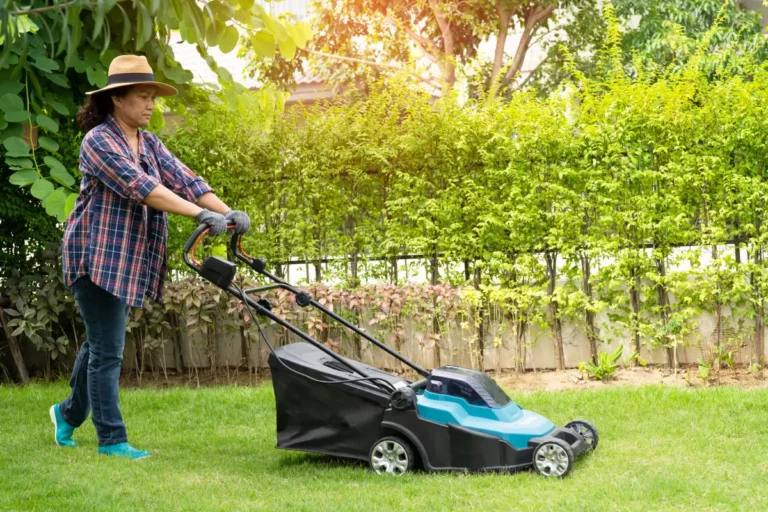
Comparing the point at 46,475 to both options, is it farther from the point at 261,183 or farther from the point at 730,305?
the point at 730,305

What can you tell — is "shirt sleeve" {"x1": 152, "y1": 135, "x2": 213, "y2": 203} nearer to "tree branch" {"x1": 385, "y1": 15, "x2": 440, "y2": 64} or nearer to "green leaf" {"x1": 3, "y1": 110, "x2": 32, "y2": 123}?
"green leaf" {"x1": 3, "y1": 110, "x2": 32, "y2": 123}

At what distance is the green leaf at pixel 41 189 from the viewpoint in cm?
447

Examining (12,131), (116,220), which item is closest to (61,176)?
(12,131)

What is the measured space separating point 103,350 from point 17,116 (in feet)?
4.37

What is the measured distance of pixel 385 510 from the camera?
342 cm

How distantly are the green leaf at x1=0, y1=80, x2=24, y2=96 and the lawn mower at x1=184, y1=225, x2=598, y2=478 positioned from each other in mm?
1445

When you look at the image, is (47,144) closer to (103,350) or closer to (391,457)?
(103,350)

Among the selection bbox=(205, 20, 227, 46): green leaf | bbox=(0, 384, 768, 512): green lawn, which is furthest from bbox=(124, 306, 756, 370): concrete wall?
bbox=(205, 20, 227, 46): green leaf

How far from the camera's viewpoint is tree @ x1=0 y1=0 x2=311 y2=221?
4.13 m

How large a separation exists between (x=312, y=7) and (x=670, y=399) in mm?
8381

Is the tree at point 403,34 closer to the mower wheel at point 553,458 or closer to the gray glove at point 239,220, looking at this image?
the gray glove at point 239,220

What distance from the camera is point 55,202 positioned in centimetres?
442

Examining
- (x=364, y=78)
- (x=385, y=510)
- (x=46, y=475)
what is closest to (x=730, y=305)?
(x=385, y=510)

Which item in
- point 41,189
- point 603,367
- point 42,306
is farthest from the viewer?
point 42,306
